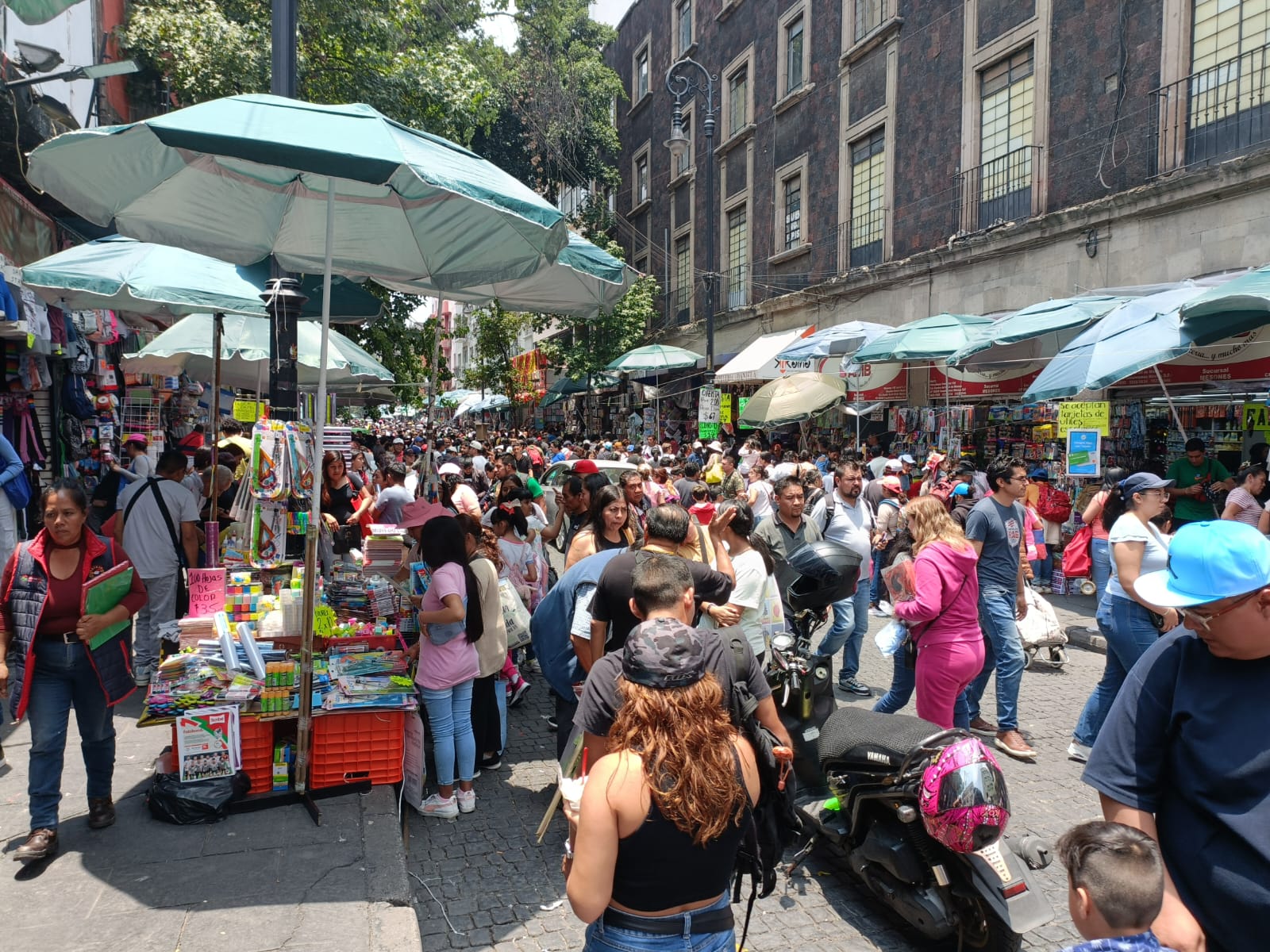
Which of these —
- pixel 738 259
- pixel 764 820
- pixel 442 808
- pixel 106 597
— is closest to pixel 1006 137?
pixel 738 259

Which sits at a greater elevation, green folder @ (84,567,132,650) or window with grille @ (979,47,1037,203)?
window with grille @ (979,47,1037,203)

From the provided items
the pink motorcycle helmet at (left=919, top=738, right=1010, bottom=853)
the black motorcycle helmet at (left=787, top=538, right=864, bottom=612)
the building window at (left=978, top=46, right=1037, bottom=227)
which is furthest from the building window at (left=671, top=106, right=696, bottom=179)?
the pink motorcycle helmet at (left=919, top=738, right=1010, bottom=853)

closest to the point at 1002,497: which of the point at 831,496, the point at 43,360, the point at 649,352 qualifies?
the point at 831,496

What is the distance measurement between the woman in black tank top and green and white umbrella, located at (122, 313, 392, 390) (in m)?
6.48

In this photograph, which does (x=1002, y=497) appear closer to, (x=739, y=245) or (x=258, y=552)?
(x=258, y=552)

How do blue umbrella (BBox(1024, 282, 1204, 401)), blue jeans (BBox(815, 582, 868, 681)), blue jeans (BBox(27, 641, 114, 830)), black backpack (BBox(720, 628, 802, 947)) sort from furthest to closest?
blue umbrella (BBox(1024, 282, 1204, 401)), blue jeans (BBox(815, 582, 868, 681)), blue jeans (BBox(27, 641, 114, 830)), black backpack (BBox(720, 628, 802, 947))

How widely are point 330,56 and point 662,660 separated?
14217 millimetres

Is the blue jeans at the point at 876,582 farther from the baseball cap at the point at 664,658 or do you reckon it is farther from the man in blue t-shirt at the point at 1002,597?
the baseball cap at the point at 664,658

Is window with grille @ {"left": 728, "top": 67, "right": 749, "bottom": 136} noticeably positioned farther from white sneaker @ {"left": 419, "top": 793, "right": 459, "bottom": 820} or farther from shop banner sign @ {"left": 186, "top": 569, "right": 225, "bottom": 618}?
white sneaker @ {"left": 419, "top": 793, "right": 459, "bottom": 820}

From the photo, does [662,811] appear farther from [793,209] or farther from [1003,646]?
[793,209]

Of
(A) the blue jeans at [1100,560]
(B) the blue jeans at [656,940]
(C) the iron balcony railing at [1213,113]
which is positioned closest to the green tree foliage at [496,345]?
(C) the iron balcony railing at [1213,113]

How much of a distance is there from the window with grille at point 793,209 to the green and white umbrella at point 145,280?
16.3 metres

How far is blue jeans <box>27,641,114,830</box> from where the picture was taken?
13.5 ft

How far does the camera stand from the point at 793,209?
21.9m
